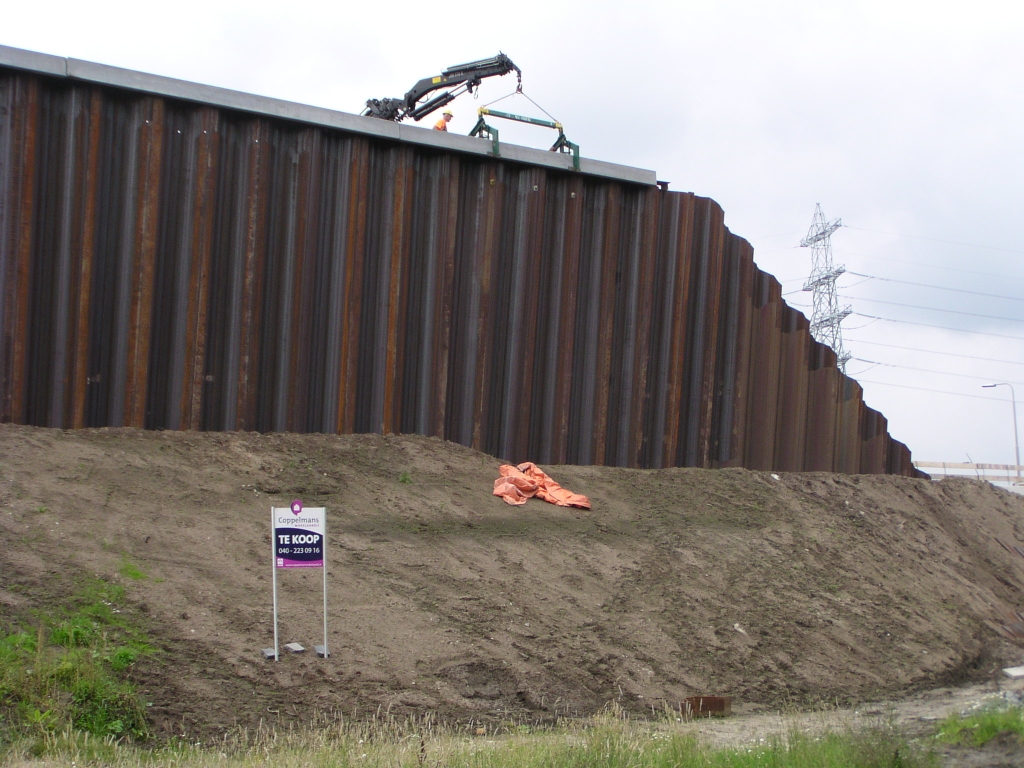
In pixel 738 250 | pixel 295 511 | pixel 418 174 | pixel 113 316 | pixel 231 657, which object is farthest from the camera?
pixel 738 250

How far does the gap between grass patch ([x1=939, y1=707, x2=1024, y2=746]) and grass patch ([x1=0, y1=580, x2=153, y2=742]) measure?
6488 millimetres

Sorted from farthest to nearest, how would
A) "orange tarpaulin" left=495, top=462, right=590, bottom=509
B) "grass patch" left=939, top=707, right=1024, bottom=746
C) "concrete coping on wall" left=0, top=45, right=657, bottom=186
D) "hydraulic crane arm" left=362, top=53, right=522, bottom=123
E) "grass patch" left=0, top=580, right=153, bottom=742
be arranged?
"hydraulic crane arm" left=362, top=53, right=522, bottom=123 < "orange tarpaulin" left=495, top=462, right=590, bottom=509 < "concrete coping on wall" left=0, top=45, right=657, bottom=186 < "grass patch" left=939, top=707, right=1024, bottom=746 < "grass patch" left=0, top=580, right=153, bottom=742

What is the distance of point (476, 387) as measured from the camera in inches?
571

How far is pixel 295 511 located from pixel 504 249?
21.4 feet

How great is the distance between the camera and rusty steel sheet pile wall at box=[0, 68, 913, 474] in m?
11.8

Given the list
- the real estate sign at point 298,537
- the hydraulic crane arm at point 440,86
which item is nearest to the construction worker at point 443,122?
the hydraulic crane arm at point 440,86

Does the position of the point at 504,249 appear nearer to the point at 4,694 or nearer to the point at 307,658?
the point at 307,658

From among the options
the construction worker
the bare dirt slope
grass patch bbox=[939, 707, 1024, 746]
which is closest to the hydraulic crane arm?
the construction worker

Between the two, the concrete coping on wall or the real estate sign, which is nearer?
the real estate sign

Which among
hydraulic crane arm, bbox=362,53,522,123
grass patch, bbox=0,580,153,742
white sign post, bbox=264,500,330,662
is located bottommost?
grass patch, bbox=0,580,153,742

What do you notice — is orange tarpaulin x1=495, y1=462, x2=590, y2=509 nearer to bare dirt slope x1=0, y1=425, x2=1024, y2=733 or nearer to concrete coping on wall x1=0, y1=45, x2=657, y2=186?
bare dirt slope x1=0, y1=425, x2=1024, y2=733

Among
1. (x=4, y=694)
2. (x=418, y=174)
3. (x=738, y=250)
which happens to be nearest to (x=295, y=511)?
(x=4, y=694)

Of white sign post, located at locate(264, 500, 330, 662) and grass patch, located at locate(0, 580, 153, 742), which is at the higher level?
white sign post, located at locate(264, 500, 330, 662)

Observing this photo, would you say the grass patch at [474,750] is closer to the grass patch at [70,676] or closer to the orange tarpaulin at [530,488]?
the grass patch at [70,676]
